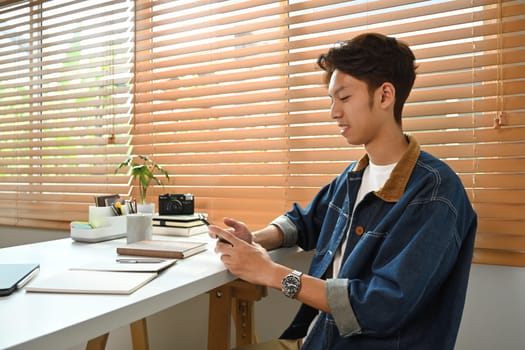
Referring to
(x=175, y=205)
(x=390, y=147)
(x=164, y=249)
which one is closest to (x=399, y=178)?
(x=390, y=147)

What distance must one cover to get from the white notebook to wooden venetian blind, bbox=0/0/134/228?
1.20m

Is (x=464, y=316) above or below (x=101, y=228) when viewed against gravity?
below

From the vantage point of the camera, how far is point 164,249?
1.16m

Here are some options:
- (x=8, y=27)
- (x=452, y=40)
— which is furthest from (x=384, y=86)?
(x=8, y=27)

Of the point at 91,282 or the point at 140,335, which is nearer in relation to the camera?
the point at 91,282

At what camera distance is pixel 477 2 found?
54.6 inches

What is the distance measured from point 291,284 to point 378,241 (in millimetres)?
208

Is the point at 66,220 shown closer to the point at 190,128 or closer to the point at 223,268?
the point at 190,128

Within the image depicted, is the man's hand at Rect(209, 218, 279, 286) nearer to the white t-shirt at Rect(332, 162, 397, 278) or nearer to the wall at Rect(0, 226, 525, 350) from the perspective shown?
the white t-shirt at Rect(332, 162, 397, 278)

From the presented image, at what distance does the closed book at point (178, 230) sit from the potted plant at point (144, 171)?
0.11 m

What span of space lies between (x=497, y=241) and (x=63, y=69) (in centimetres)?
208

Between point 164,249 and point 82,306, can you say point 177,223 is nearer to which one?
point 164,249

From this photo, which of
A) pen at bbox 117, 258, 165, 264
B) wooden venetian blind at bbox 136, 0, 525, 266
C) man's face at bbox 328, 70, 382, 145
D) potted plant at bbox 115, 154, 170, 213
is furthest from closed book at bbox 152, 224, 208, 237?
man's face at bbox 328, 70, 382, 145

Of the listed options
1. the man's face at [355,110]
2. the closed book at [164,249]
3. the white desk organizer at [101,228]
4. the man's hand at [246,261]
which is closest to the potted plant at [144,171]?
the white desk organizer at [101,228]
